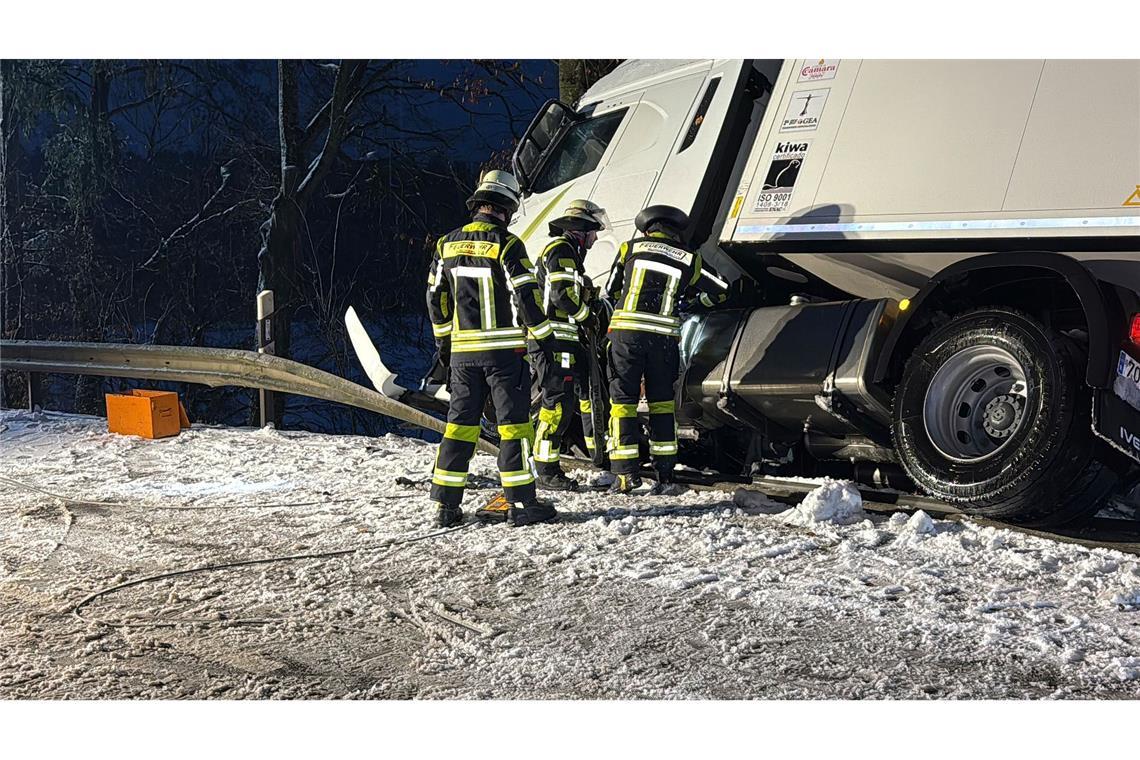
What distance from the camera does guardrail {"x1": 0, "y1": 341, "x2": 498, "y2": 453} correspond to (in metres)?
9.75

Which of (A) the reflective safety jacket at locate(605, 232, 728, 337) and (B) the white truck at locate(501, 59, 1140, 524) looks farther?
(A) the reflective safety jacket at locate(605, 232, 728, 337)

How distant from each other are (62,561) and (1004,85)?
5.19 meters

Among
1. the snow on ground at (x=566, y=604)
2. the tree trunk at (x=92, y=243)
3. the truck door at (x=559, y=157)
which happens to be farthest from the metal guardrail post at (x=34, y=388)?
the truck door at (x=559, y=157)

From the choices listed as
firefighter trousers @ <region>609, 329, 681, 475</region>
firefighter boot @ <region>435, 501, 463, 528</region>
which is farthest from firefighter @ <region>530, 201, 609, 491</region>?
firefighter boot @ <region>435, 501, 463, 528</region>

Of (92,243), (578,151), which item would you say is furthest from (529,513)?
(92,243)

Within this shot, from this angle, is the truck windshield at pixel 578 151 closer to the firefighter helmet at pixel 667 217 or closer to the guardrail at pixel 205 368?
the firefighter helmet at pixel 667 217

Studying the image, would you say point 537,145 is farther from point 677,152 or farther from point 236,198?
point 236,198

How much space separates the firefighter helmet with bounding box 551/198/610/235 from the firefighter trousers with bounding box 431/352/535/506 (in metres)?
1.50

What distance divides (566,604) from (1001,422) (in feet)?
7.75

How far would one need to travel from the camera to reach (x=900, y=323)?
5.80m

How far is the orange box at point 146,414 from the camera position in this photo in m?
9.89

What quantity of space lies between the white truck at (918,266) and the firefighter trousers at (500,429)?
1.30m

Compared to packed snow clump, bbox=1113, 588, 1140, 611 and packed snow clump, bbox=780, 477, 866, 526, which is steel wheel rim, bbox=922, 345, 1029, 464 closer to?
packed snow clump, bbox=780, 477, 866, 526

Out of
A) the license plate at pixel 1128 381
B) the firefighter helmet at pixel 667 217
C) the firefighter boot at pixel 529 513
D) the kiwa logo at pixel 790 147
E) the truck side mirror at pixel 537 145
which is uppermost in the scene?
the kiwa logo at pixel 790 147
